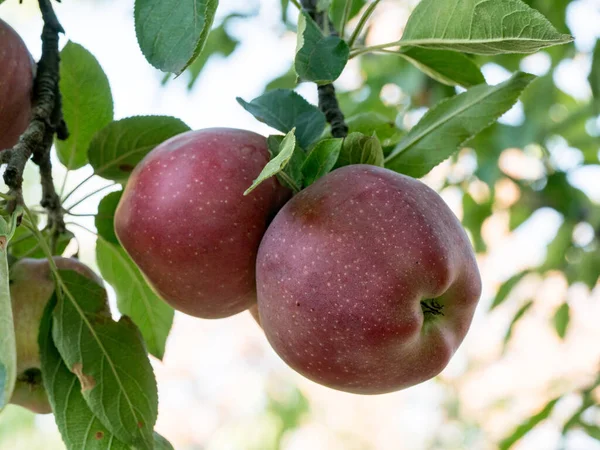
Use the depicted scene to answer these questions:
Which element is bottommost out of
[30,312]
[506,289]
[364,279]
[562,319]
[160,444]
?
[562,319]

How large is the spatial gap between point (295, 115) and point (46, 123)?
279 mm

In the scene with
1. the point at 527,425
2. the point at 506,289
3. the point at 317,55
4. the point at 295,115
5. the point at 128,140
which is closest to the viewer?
the point at 317,55

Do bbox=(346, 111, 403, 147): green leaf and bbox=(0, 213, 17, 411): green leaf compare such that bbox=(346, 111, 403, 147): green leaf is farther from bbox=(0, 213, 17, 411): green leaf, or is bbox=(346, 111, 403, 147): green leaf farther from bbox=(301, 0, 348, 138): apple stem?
bbox=(0, 213, 17, 411): green leaf

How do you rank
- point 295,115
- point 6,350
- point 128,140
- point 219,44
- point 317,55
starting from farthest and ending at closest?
point 219,44 < point 128,140 < point 295,115 < point 317,55 < point 6,350

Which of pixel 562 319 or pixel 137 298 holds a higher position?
pixel 137 298

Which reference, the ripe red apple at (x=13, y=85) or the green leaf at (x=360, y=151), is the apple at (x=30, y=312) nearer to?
the ripe red apple at (x=13, y=85)

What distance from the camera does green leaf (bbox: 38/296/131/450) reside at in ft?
2.35

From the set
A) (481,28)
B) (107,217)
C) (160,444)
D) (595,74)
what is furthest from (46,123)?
(595,74)

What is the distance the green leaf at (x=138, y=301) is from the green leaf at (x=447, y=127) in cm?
36

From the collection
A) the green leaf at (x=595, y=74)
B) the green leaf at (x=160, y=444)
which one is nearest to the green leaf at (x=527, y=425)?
the green leaf at (x=595, y=74)

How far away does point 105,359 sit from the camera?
766 mm

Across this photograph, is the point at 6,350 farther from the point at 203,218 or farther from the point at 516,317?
the point at 516,317

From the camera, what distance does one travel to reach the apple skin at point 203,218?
0.74 meters

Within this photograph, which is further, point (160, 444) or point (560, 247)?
point (560, 247)
